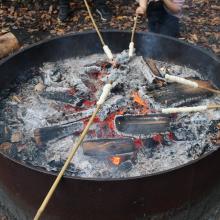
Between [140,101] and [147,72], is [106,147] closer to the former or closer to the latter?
[140,101]

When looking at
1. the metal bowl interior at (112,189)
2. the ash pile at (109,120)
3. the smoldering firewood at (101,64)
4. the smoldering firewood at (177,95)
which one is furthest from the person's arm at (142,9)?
the metal bowl interior at (112,189)

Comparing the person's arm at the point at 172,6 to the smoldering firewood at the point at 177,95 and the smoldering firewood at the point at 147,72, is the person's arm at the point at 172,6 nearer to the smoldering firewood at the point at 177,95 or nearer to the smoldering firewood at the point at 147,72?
the smoldering firewood at the point at 147,72

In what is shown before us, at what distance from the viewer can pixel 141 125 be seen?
3.21 metres

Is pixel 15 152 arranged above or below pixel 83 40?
below

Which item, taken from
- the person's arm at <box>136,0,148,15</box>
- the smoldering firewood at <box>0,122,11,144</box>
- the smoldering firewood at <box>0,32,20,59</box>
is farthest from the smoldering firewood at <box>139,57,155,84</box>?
the smoldering firewood at <box>0,32,20,59</box>

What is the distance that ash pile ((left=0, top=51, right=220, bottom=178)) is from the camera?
9.85ft

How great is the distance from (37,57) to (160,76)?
1316 millimetres

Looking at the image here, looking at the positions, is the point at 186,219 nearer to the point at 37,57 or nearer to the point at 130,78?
the point at 130,78

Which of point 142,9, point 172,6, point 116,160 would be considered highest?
point 142,9

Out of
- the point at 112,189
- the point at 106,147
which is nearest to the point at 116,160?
the point at 106,147

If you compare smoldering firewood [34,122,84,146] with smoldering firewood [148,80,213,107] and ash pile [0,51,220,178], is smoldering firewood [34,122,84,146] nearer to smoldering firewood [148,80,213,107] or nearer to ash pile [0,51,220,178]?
ash pile [0,51,220,178]

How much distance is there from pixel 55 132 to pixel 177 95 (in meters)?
1.20

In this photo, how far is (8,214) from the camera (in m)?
3.37

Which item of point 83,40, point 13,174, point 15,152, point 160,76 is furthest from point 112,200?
point 83,40
